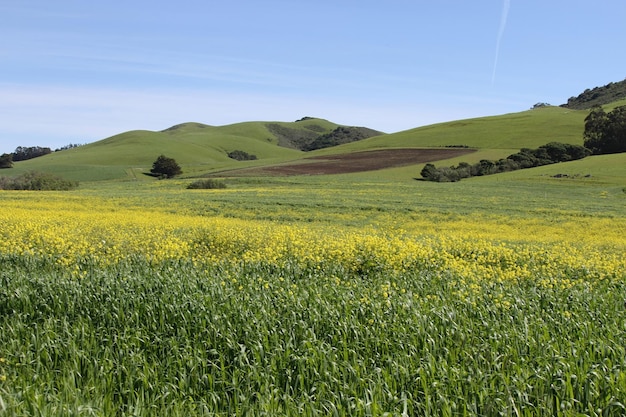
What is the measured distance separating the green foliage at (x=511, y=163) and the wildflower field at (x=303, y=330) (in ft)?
175

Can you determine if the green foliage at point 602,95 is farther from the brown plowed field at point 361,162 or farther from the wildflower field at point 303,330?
the wildflower field at point 303,330

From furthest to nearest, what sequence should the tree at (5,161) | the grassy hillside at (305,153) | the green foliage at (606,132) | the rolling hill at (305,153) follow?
the tree at (5,161), the rolling hill at (305,153), the grassy hillside at (305,153), the green foliage at (606,132)

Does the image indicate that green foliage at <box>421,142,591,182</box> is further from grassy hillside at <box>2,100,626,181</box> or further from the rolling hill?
the rolling hill

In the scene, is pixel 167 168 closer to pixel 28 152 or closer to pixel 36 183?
pixel 36 183

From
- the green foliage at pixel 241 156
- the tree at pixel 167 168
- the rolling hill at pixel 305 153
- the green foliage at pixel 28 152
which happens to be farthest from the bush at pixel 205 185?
the green foliage at pixel 28 152

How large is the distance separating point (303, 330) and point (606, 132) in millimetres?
91121

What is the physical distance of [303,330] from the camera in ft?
24.3

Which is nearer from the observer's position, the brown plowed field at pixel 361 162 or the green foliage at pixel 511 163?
the green foliage at pixel 511 163

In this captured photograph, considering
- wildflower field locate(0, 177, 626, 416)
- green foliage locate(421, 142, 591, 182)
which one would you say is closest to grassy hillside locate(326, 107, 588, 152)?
green foliage locate(421, 142, 591, 182)

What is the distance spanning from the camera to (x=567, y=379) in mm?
5426

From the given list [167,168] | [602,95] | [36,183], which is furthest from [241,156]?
[602,95]

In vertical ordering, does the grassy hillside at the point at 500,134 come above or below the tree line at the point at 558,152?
above

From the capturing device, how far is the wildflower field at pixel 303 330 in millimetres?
5492

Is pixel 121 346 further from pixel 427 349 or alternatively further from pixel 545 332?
pixel 545 332
